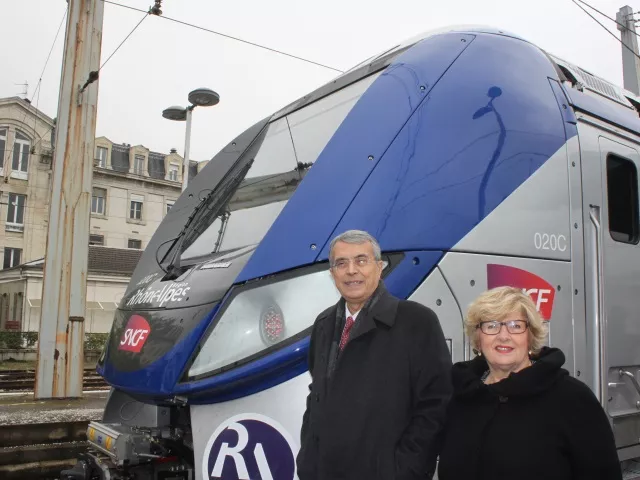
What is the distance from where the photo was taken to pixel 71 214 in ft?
26.6

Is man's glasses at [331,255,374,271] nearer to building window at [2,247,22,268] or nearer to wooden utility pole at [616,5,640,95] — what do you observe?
wooden utility pole at [616,5,640,95]

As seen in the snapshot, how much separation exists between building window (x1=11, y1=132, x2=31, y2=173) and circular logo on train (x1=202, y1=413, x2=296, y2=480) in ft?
110

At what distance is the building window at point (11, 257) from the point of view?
31.2 metres

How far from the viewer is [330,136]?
317 cm

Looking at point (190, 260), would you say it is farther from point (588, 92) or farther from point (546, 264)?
point (588, 92)

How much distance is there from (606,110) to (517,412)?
2584mm

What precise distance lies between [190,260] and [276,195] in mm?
614

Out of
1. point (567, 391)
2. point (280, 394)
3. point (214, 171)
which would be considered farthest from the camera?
point (214, 171)

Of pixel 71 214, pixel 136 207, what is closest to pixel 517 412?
pixel 71 214

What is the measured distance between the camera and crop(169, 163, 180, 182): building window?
39156 millimetres

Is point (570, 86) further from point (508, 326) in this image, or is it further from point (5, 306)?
point (5, 306)

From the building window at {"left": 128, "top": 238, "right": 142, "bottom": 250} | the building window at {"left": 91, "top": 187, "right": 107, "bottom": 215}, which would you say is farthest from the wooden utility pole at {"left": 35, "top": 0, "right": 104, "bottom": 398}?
the building window at {"left": 128, "top": 238, "right": 142, "bottom": 250}

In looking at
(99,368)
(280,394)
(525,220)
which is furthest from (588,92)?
(99,368)

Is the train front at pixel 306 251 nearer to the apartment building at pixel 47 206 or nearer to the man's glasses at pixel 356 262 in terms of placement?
the man's glasses at pixel 356 262
